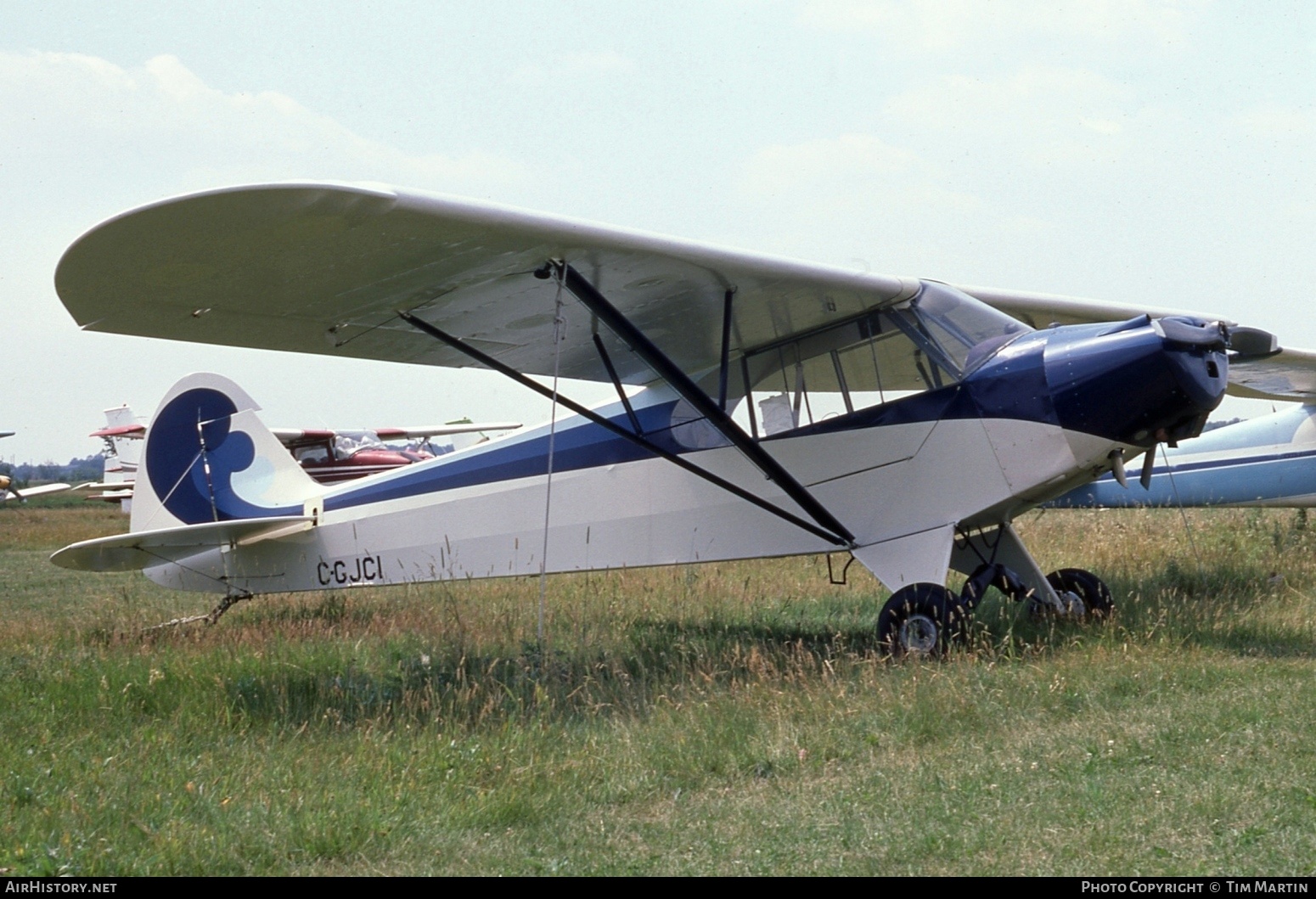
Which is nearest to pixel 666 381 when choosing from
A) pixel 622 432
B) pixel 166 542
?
pixel 622 432

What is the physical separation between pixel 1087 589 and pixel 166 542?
734 cm

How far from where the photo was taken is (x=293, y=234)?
17.6 ft

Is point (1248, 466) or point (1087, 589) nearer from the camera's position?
point (1087, 589)

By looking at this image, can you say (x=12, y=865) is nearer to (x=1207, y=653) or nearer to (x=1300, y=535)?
(x=1207, y=653)

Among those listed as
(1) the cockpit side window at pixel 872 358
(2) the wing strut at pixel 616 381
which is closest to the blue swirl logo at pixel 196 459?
(2) the wing strut at pixel 616 381

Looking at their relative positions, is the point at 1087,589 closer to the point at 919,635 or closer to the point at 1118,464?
the point at 1118,464

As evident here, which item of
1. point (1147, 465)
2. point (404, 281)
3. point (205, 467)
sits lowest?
point (1147, 465)

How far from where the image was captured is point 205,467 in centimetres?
988

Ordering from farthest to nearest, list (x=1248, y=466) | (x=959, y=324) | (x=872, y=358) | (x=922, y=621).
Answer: (x=1248, y=466) → (x=872, y=358) → (x=959, y=324) → (x=922, y=621)

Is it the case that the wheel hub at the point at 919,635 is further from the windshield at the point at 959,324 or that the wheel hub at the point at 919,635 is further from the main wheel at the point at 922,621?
the windshield at the point at 959,324

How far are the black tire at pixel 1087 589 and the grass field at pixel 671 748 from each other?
0.32 m

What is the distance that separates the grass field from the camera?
349 centimetres

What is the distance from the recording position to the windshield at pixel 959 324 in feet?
22.3

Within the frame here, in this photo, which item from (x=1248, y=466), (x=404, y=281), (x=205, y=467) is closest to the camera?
(x=404, y=281)
